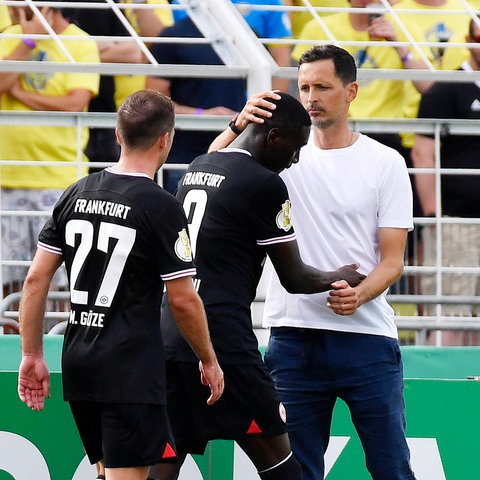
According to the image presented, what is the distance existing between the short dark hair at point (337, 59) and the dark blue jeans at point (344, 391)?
3.18 feet

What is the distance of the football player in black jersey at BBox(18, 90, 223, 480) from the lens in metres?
3.85

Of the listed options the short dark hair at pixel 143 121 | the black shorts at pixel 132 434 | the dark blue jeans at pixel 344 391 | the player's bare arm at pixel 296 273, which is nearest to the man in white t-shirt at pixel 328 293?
the dark blue jeans at pixel 344 391

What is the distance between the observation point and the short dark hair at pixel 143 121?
398 centimetres

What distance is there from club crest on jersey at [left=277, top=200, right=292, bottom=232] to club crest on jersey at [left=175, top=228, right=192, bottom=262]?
16.1 inches

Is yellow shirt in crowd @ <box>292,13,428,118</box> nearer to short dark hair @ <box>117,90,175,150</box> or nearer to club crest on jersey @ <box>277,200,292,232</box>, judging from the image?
club crest on jersey @ <box>277,200,292,232</box>

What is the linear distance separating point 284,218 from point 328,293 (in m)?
0.44

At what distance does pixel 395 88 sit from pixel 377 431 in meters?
2.97

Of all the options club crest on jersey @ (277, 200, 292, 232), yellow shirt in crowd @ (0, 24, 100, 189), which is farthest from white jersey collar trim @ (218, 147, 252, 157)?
yellow shirt in crowd @ (0, 24, 100, 189)

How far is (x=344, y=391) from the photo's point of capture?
14.8 feet

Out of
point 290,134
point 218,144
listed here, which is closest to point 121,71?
point 218,144

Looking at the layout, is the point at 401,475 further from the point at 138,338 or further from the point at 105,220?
the point at 105,220

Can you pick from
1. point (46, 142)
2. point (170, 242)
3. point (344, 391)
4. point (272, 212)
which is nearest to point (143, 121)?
point (170, 242)

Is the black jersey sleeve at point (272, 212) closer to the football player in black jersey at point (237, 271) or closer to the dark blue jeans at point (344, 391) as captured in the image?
the football player in black jersey at point (237, 271)

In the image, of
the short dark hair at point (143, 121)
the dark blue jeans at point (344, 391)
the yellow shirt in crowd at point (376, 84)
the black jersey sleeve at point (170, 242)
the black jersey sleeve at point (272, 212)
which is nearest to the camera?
the black jersey sleeve at point (170, 242)
